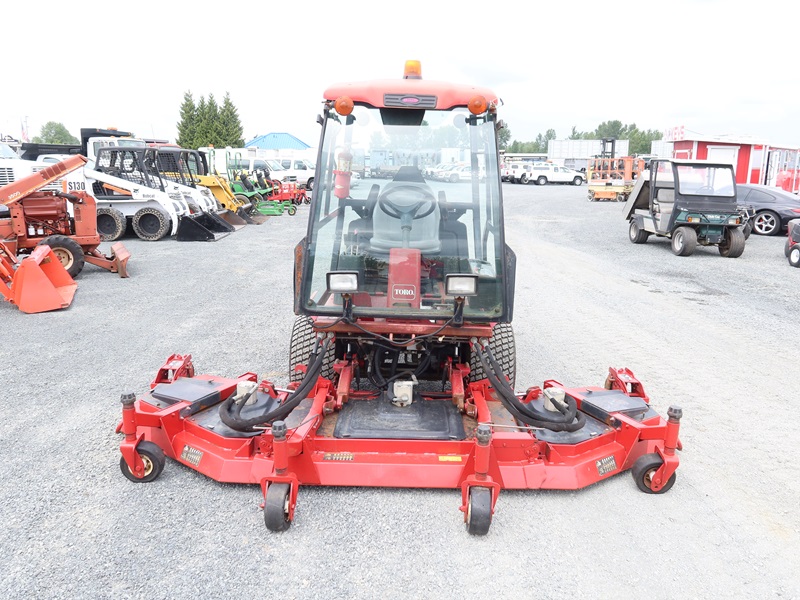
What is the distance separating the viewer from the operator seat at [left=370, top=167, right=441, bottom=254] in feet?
13.2

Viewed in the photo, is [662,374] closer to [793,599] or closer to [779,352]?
[779,352]

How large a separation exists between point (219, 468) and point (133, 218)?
11.8 m

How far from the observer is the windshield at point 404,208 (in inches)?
152

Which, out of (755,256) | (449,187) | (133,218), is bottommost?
(755,256)

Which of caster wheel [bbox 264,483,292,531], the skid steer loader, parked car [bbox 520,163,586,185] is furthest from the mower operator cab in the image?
parked car [bbox 520,163,586,185]

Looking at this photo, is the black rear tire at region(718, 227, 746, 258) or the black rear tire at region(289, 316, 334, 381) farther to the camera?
the black rear tire at region(718, 227, 746, 258)

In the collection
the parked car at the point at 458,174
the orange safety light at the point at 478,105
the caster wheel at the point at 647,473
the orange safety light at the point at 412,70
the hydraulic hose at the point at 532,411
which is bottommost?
the caster wheel at the point at 647,473

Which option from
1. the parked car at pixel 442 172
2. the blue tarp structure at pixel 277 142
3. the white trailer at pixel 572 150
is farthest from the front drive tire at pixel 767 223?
the white trailer at pixel 572 150

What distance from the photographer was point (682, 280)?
10141 mm

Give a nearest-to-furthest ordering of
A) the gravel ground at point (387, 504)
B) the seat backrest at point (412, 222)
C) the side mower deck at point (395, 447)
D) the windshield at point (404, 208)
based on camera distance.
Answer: the gravel ground at point (387, 504), the side mower deck at point (395, 447), the windshield at point (404, 208), the seat backrest at point (412, 222)

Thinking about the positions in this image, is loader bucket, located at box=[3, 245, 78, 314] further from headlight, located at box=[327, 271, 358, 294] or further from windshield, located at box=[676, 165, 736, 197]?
windshield, located at box=[676, 165, 736, 197]

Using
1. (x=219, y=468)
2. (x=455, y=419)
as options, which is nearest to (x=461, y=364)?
(x=455, y=419)

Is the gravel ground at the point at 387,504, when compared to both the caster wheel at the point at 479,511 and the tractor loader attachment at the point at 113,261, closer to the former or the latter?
the caster wheel at the point at 479,511

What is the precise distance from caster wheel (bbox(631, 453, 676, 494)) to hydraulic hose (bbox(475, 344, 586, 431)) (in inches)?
14.6
